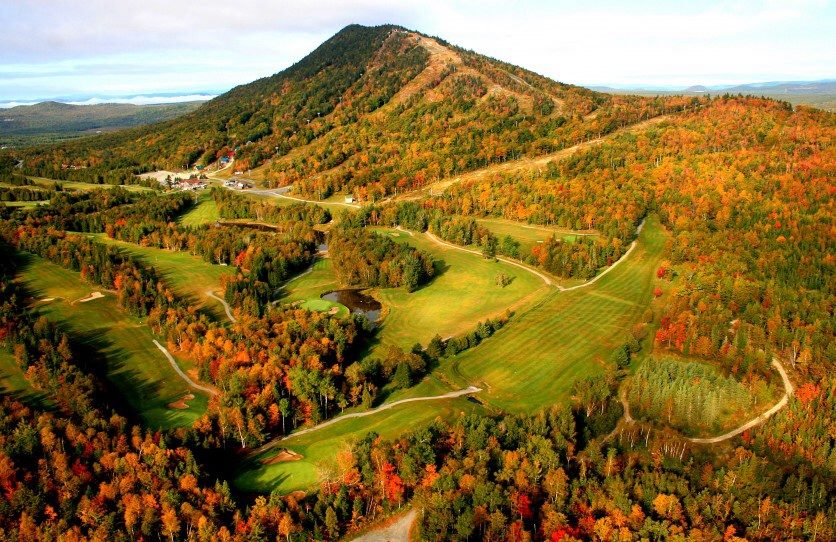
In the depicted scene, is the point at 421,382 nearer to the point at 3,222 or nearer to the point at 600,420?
the point at 600,420

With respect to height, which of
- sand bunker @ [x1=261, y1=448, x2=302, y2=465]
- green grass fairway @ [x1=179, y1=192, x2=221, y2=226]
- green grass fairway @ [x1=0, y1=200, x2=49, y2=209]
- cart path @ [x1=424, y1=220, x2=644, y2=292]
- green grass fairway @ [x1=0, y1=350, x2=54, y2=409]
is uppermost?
green grass fairway @ [x1=0, y1=200, x2=49, y2=209]

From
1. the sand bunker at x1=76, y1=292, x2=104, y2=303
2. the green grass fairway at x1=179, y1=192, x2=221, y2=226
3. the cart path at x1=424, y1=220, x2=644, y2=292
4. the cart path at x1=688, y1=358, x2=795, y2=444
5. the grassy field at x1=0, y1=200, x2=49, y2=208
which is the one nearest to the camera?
the cart path at x1=688, y1=358, x2=795, y2=444

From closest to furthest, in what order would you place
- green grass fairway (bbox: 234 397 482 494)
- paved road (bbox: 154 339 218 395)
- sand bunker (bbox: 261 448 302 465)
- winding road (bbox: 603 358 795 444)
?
green grass fairway (bbox: 234 397 482 494)
sand bunker (bbox: 261 448 302 465)
winding road (bbox: 603 358 795 444)
paved road (bbox: 154 339 218 395)

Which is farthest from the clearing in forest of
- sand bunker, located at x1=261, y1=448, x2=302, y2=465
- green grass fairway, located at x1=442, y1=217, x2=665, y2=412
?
sand bunker, located at x1=261, y1=448, x2=302, y2=465

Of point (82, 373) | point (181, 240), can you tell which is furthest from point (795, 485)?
point (181, 240)

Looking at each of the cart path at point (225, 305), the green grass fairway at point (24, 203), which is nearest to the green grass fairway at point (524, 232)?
the cart path at point (225, 305)

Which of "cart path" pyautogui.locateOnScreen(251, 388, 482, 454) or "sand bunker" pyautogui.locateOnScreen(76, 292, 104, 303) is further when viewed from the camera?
"sand bunker" pyautogui.locateOnScreen(76, 292, 104, 303)

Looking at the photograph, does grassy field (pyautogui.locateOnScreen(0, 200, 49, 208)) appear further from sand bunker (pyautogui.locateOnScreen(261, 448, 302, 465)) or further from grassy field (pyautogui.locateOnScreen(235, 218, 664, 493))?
sand bunker (pyautogui.locateOnScreen(261, 448, 302, 465))

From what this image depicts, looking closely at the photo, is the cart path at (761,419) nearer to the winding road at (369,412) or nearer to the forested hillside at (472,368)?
Result: the forested hillside at (472,368)
